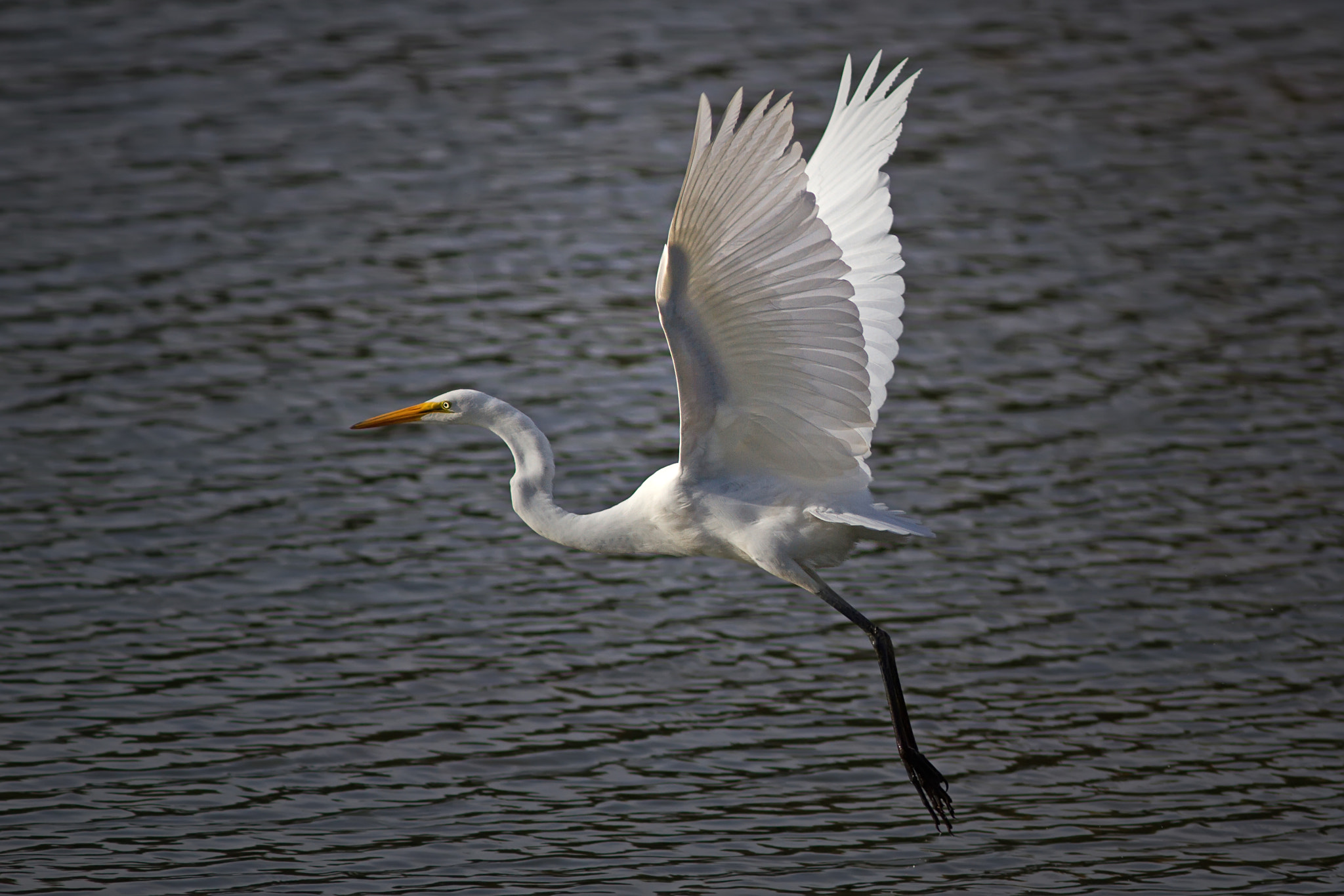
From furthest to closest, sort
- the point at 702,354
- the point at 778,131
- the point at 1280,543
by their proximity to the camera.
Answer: the point at 1280,543 → the point at 702,354 → the point at 778,131

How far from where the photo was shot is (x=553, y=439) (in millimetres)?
10625

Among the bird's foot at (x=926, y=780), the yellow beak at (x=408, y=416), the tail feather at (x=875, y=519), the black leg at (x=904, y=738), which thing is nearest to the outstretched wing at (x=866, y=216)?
the tail feather at (x=875, y=519)

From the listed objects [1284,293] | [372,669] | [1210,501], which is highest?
[1284,293]

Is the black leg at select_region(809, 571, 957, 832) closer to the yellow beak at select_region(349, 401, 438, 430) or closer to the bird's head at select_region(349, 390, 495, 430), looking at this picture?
the bird's head at select_region(349, 390, 495, 430)

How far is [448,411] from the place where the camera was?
6676 millimetres

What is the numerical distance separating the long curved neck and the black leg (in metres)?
0.73

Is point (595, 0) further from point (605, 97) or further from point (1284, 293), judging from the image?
point (1284, 293)

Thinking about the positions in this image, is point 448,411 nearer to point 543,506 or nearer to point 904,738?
point 543,506

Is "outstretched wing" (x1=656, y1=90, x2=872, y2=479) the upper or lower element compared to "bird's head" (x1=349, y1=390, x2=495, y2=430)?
upper

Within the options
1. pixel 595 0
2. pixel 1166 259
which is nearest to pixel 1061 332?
pixel 1166 259

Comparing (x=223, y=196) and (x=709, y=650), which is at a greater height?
(x=223, y=196)

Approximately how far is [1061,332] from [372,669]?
5.82 metres

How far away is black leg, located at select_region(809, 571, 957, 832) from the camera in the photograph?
6.41m

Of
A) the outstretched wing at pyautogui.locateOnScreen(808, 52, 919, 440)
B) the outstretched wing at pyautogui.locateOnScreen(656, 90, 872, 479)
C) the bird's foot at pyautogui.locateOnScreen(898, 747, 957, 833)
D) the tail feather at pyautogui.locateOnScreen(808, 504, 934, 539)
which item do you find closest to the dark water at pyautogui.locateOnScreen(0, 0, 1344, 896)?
the bird's foot at pyautogui.locateOnScreen(898, 747, 957, 833)
